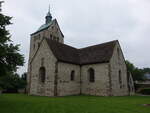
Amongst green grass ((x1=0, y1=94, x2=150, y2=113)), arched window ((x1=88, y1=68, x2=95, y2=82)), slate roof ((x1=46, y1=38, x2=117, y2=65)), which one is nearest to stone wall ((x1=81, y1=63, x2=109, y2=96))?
arched window ((x1=88, y1=68, x2=95, y2=82))

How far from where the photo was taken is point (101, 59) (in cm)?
2456

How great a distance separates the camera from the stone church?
75.6 feet

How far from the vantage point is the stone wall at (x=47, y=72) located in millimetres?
23109

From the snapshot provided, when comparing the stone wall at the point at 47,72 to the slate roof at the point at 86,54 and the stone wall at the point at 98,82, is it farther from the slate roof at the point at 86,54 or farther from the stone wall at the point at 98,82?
the stone wall at the point at 98,82

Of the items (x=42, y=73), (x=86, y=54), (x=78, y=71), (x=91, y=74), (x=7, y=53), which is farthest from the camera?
(x=86, y=54)

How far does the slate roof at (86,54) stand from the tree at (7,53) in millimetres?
9496

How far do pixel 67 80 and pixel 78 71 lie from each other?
11.3 feet

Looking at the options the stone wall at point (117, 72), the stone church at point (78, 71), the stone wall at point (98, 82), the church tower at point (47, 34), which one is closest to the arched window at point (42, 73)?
the stone church at point (78, 71)

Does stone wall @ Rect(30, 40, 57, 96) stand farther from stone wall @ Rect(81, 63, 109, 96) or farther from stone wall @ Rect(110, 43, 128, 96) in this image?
stone wall @ Rect(110, 43, 128, 96)

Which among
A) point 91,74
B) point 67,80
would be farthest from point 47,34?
point 91,74

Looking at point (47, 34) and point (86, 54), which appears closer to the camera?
point (86, 54)

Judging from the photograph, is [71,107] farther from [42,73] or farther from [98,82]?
[42,73]

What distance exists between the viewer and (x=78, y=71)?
26.7 m

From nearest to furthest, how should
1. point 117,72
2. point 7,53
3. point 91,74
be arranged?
point 7,53 → point 117,72 → point 91,74
